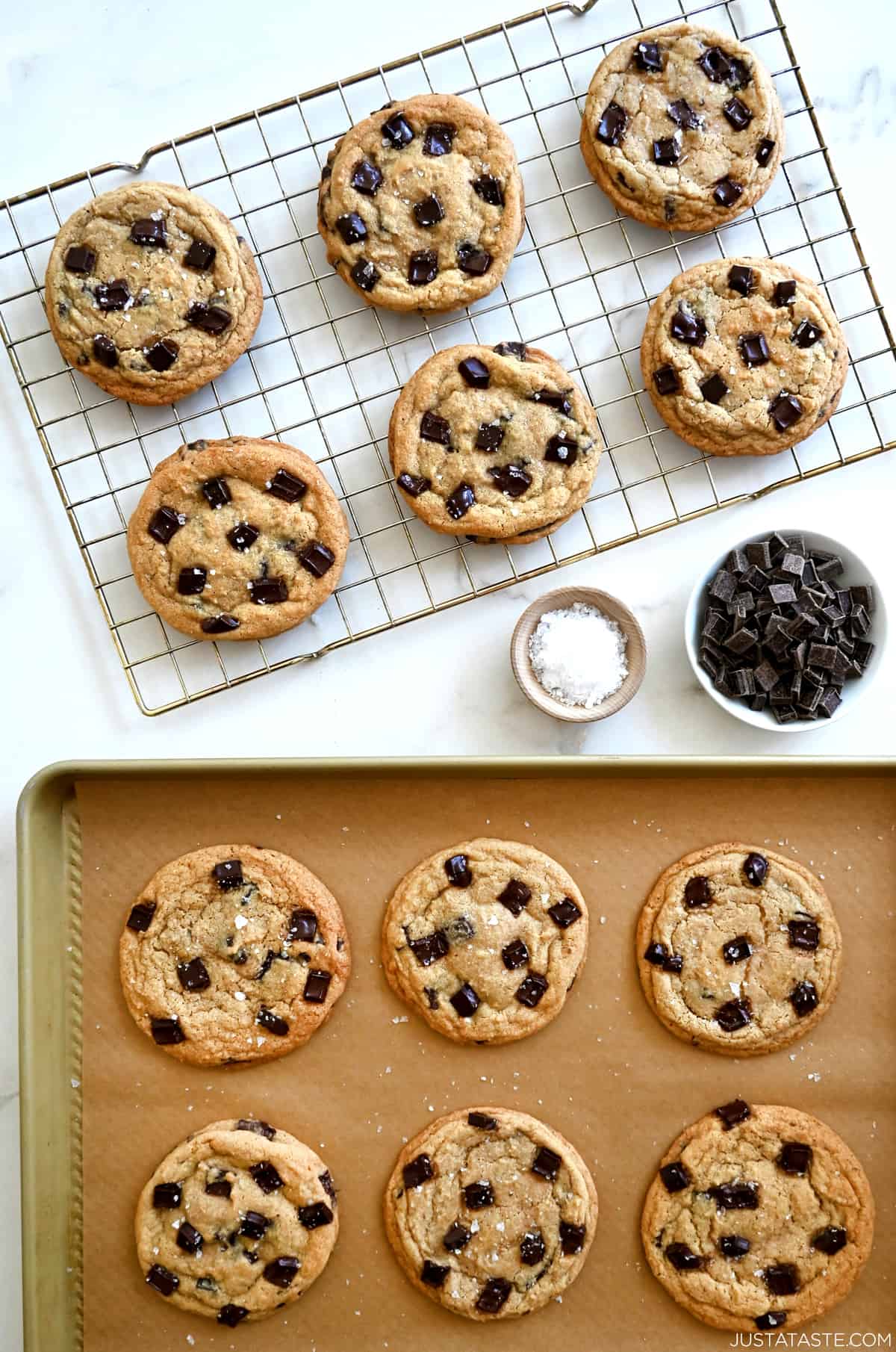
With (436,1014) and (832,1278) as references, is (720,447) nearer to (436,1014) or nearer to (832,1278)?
(436,1014)

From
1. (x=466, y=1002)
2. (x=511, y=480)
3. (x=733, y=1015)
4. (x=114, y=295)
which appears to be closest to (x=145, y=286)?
(x=114, y=295)

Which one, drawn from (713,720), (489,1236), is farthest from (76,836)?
(713,720)

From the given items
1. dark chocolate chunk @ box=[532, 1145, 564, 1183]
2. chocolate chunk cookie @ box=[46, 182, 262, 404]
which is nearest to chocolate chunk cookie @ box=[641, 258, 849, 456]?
chocolate chunk cookie @ box=[46, 182, 262, 404]

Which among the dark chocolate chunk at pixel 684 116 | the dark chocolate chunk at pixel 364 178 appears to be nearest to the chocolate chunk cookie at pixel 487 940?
the dark chocolate chunk at pixel 364 178

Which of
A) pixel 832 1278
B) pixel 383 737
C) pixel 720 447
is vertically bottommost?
pixel 832 1278

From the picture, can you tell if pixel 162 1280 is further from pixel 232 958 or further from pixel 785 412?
pixel 785 412

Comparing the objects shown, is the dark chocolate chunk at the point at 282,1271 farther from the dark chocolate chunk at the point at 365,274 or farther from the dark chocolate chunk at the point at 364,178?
the dark chocolate chunk at the point at 364,178
